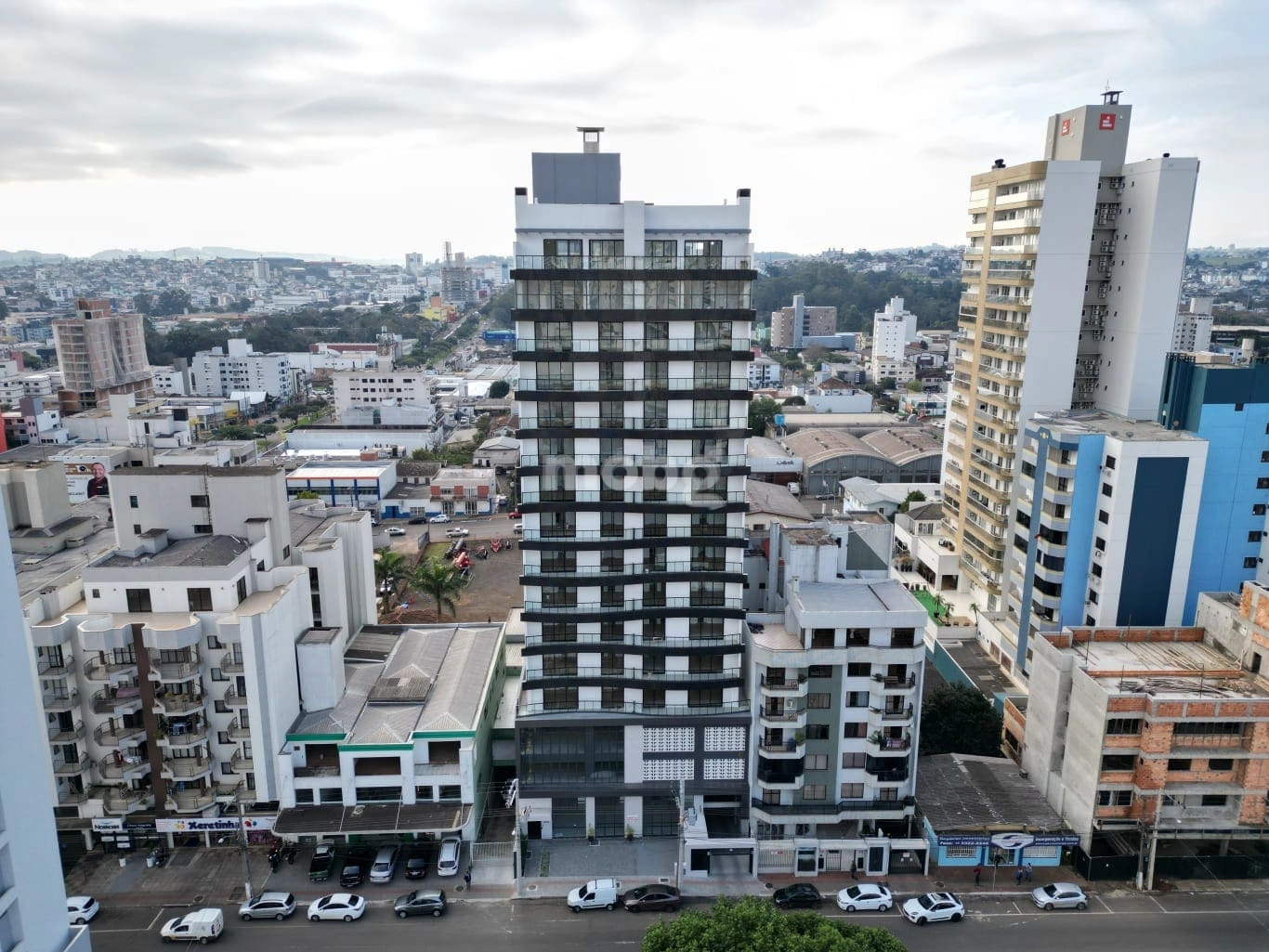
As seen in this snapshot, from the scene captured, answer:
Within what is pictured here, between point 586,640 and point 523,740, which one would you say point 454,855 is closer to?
point 523,740

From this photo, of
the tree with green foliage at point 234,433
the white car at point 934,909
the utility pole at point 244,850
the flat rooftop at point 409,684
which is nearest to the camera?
the white car at point 934,909

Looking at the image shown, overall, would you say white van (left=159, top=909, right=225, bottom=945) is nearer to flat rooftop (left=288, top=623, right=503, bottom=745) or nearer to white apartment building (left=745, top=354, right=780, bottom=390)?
flat rooftop (left=288, top=623, right=503, bottom=745)

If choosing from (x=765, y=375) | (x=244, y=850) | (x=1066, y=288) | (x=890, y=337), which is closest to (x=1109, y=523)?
(x=1066, y=288)

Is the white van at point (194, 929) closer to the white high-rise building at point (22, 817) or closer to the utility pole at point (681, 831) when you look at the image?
the white high-rise building at point (22, 817)

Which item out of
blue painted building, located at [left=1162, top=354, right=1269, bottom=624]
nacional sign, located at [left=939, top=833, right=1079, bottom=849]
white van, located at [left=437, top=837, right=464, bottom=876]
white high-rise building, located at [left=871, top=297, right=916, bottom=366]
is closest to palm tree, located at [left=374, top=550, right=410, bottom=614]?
white van, located at [left=437, top=837, right=464, bottom=876]

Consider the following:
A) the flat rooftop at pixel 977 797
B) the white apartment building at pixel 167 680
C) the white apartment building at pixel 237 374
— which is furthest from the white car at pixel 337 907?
the white apartment building at pixel 237 374
